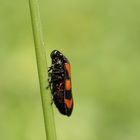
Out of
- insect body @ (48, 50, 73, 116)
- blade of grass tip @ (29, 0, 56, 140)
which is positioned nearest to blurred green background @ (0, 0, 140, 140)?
insect body @ (48, 50, 73, 116)

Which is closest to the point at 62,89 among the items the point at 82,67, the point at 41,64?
the point at 41,64

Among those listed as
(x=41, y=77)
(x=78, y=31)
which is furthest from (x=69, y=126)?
(x=41, y=77)

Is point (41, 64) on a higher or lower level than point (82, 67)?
higher

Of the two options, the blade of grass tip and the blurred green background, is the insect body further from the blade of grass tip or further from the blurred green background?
the blade of grass tip

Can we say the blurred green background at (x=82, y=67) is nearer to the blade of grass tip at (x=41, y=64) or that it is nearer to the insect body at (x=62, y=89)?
the insect body at (x=62, y=89)

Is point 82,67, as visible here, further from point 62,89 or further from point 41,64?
point 41,64

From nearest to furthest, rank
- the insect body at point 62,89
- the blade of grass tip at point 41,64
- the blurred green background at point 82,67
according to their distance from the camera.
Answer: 1. the blade of grass tip at point 41,64
2. the insect body at point 62,89
3. the blurred green background at point 82,67

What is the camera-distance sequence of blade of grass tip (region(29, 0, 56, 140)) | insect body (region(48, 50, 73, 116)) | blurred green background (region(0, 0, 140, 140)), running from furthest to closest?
1. blurred green background (region(0, 0, 140, 140))
2. insect body (region(48, 50, 73, 116))
3. blade of grass tip (region(29, 0, 56, 140))

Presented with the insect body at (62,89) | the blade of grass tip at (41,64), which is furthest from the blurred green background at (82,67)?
the blade of grass tip at (41,64)
